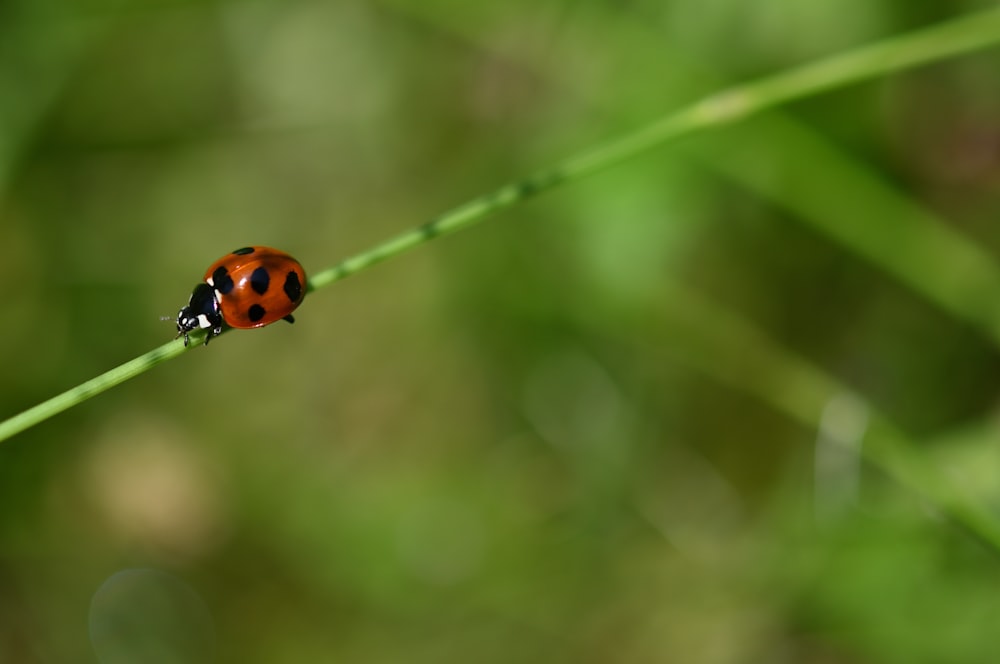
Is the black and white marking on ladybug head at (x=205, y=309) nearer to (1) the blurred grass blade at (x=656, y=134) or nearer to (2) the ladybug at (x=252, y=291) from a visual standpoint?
(2) the ladybug at (x=252, y=291)

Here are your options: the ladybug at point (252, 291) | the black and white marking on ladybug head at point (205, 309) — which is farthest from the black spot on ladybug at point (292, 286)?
→ the black and white marking on ladybug head at point (205, 309)

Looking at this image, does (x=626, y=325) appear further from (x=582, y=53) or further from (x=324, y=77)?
(x=324, y=77)

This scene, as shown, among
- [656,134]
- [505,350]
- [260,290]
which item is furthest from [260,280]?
[505,350]

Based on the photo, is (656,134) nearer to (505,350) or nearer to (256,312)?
(256,312)

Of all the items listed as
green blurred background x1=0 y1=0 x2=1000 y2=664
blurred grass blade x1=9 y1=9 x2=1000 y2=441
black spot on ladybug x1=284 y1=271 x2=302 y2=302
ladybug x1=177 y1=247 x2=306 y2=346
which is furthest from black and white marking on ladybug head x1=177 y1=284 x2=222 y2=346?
green blurred background x1=0 y1=0 x2=1000 y2=664

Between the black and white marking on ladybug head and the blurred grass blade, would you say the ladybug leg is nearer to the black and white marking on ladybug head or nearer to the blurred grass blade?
the black and white marking on ladybug head

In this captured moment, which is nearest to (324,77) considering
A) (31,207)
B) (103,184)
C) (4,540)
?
(103,184)
